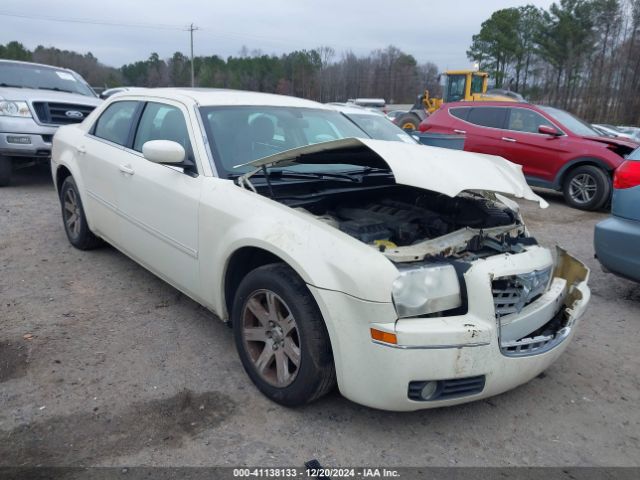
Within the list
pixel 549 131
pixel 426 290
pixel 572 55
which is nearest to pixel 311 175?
pixel 426 290

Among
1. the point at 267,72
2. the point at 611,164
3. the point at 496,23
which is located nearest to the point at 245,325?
the point at 611,164

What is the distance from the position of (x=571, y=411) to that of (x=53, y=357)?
3.04m

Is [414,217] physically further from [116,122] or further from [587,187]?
[587,187]

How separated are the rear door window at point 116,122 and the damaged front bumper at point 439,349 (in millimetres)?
2575

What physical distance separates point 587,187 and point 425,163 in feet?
22.8

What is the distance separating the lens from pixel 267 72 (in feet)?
234

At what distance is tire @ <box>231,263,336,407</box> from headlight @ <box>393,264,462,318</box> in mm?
416

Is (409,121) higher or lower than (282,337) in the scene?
higher

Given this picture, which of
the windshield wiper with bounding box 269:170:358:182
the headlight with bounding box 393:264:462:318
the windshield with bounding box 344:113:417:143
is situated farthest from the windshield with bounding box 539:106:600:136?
the headlight with bounding box 393:264:462:318

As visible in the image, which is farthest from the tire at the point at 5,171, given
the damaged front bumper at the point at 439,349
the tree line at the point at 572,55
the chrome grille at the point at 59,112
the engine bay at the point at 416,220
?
the tree line at the point at 572,55

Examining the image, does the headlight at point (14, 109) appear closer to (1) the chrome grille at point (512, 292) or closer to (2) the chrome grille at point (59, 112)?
(2) the chrome grille at point (59, 112)

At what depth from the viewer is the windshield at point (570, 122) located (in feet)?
29.1

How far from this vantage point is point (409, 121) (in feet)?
61.2

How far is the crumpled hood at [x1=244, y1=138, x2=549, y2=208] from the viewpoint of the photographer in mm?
2508
